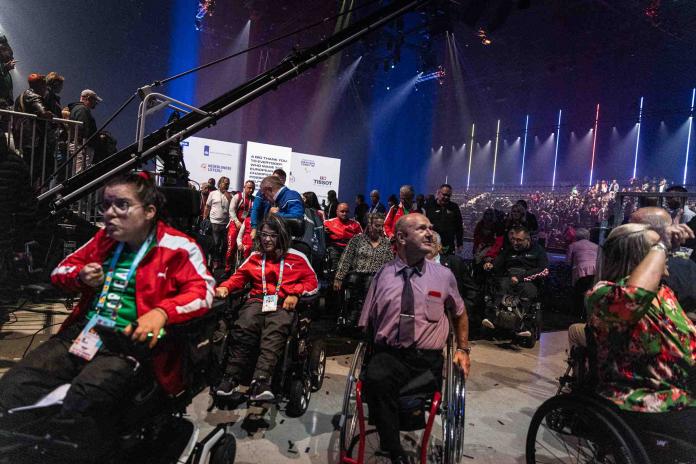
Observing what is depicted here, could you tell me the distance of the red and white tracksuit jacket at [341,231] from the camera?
6312 millimetres

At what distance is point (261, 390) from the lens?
2.77m

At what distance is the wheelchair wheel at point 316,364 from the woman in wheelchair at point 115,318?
1.63 meters

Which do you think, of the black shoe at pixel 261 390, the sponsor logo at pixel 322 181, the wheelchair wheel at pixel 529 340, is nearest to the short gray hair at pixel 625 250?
the black shoe at pixel 261 390

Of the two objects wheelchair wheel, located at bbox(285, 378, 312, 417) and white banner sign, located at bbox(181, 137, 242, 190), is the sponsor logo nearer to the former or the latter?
white banner sign, located at bbox(181, 137, 242, 190)

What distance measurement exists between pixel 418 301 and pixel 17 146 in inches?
205

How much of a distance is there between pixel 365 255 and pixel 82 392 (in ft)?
12.1

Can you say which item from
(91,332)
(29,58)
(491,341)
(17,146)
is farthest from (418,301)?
(29,58)

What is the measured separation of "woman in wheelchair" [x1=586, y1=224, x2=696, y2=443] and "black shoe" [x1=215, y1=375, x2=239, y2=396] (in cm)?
211

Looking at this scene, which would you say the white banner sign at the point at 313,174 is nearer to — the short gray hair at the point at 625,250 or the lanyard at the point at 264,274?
the lanyard at the point at 264,274

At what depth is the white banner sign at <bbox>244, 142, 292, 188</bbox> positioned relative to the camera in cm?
1173

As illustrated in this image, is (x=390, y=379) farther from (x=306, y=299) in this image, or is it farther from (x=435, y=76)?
(x=435, y=76)

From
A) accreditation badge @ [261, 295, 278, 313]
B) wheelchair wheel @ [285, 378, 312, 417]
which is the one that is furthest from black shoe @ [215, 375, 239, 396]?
accreditation badge @ [261, 295, 278, 313]

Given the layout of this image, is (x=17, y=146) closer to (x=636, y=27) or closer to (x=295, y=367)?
(x=295, y=367)

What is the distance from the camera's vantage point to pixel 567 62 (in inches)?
436
